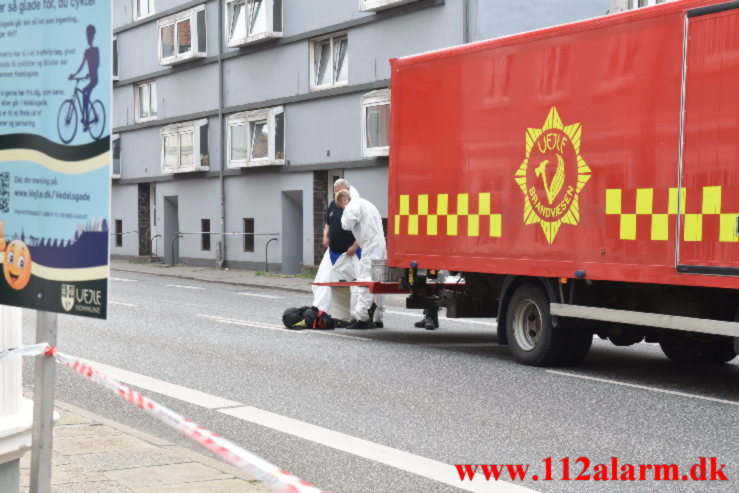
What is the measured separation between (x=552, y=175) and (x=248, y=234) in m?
21.6

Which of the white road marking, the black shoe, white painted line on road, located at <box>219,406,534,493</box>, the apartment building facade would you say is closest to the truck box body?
the white road marking

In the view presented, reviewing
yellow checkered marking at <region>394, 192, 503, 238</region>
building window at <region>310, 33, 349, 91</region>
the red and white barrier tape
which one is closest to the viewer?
the red and white barrier tape

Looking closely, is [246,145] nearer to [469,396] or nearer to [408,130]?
[408,130]

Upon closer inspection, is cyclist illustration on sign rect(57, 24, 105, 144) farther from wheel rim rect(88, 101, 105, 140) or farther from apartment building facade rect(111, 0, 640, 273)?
apartment building facade rect(111, 0, 640, 273)

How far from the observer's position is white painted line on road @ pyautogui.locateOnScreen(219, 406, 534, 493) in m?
5.75

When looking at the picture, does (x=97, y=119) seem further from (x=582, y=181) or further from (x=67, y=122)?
(x=582, y=181)

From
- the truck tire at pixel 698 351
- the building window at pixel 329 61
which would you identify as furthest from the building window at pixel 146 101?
the truck tire at pixel 698 351

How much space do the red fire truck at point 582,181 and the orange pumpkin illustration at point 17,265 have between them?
227 inches

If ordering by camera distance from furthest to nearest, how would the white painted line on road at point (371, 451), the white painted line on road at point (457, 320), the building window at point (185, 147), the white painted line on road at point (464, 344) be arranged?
the building window at point (185, 147), the white painted line on road at point (457, 320), the white painted line on road at point (464, 344), the white painted line on road at point (371, 451)

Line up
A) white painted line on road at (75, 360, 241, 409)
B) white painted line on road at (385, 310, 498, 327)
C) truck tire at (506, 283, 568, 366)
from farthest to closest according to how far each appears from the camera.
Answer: white painted line on road at (385, 310, 498, 327) → truck tire at (506, 283, 568, 366) → white painted line on road at (75, 360, 241, 409)

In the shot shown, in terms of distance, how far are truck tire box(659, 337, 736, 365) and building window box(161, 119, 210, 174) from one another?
24011 millimetres

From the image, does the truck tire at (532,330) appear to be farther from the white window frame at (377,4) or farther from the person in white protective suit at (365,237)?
the white window frame at (377,4)

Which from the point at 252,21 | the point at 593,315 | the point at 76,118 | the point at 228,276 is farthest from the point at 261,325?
the point at 252,21

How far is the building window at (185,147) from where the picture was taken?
33312 millimetres
